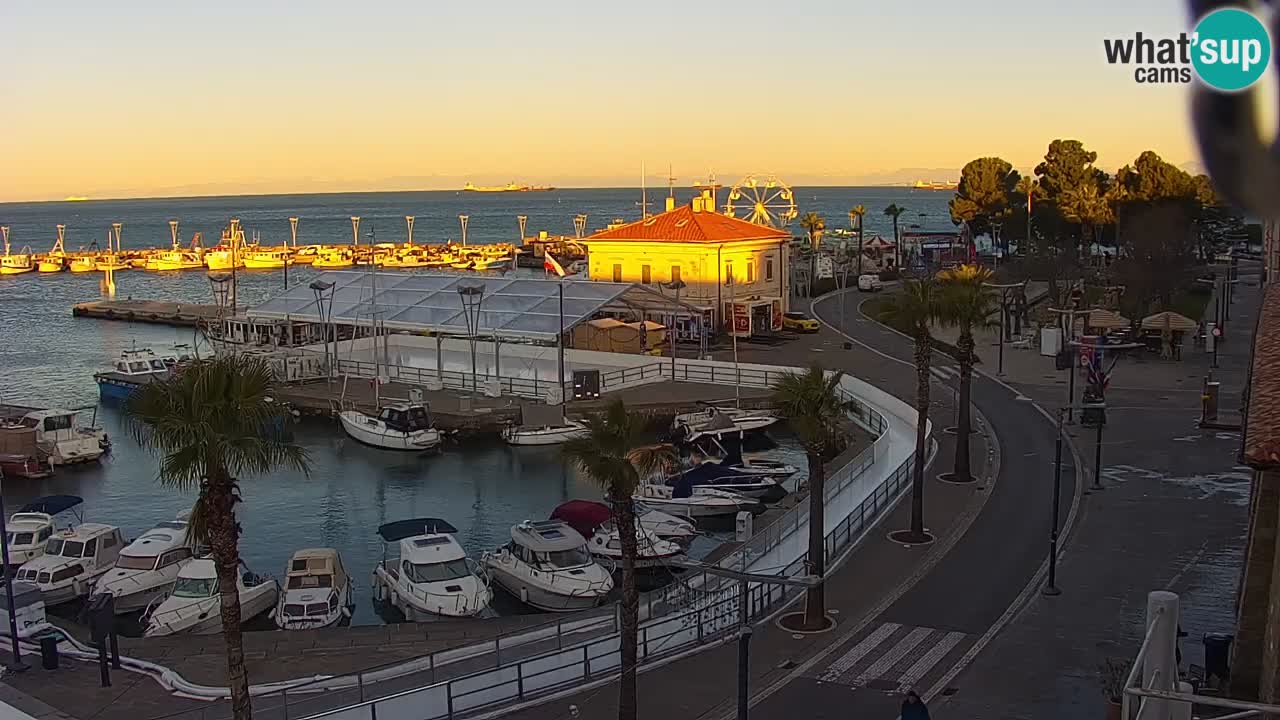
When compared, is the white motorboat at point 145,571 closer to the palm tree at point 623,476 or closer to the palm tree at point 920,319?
the palm tree at point 623,476

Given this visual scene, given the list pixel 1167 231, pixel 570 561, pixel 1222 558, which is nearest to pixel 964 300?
pixel 1222 558

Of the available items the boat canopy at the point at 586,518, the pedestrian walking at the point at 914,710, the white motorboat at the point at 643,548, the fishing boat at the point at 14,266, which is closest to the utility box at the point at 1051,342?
the white motorboat at the point at 643,548

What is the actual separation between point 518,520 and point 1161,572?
1987cm

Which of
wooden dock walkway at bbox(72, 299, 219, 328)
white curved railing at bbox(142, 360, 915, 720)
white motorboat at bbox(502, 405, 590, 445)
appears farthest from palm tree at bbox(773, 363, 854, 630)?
wooden dock walkway at bbox(72, 299, 219, 328)

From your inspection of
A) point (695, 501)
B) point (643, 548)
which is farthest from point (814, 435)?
point (695, 501)

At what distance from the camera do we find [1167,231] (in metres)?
65.0

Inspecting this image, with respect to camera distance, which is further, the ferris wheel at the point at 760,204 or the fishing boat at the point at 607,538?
the ferris wheel at the point at 760,204

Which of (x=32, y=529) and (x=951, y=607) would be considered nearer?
(x=951, y=607)

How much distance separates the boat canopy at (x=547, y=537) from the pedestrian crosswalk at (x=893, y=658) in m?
9.81

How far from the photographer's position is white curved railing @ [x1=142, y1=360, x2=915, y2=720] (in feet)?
59.3

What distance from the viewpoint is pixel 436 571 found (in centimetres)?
2816

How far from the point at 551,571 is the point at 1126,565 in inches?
498

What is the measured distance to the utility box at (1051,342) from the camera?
56.7m

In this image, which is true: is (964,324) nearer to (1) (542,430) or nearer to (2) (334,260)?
(1) (542,430)
